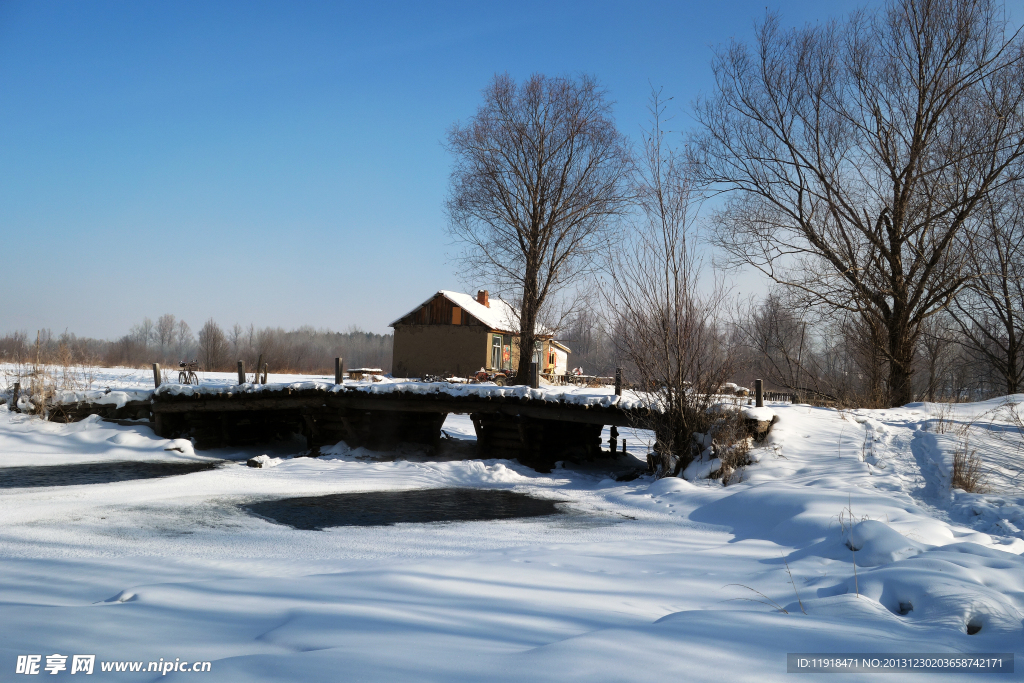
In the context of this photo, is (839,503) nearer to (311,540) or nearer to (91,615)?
(311,540)

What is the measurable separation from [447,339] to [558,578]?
3254 centimetres

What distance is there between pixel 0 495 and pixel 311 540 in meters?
5.51

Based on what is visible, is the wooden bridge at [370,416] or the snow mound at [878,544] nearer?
the snow mound at [878,544]

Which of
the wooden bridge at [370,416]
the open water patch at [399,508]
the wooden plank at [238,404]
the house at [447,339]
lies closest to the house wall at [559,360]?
the house at [447,339]

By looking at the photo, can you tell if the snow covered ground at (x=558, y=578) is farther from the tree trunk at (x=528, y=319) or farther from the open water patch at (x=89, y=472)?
the tree trunk at (x=528, y=319)

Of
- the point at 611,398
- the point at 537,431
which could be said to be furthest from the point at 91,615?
the point at 537,431

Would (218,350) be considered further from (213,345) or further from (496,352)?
(496,352)

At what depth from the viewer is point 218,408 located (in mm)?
14984

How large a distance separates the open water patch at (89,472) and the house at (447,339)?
938 inches

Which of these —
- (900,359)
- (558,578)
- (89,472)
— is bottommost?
(89,472)

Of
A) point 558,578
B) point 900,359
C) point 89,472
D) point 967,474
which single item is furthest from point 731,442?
point 89,472

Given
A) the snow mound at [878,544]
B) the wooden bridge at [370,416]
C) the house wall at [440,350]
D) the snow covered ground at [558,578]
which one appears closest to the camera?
the snow covered ground at [558,578]

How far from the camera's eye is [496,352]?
37.8m

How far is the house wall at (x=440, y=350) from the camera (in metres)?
36.4
